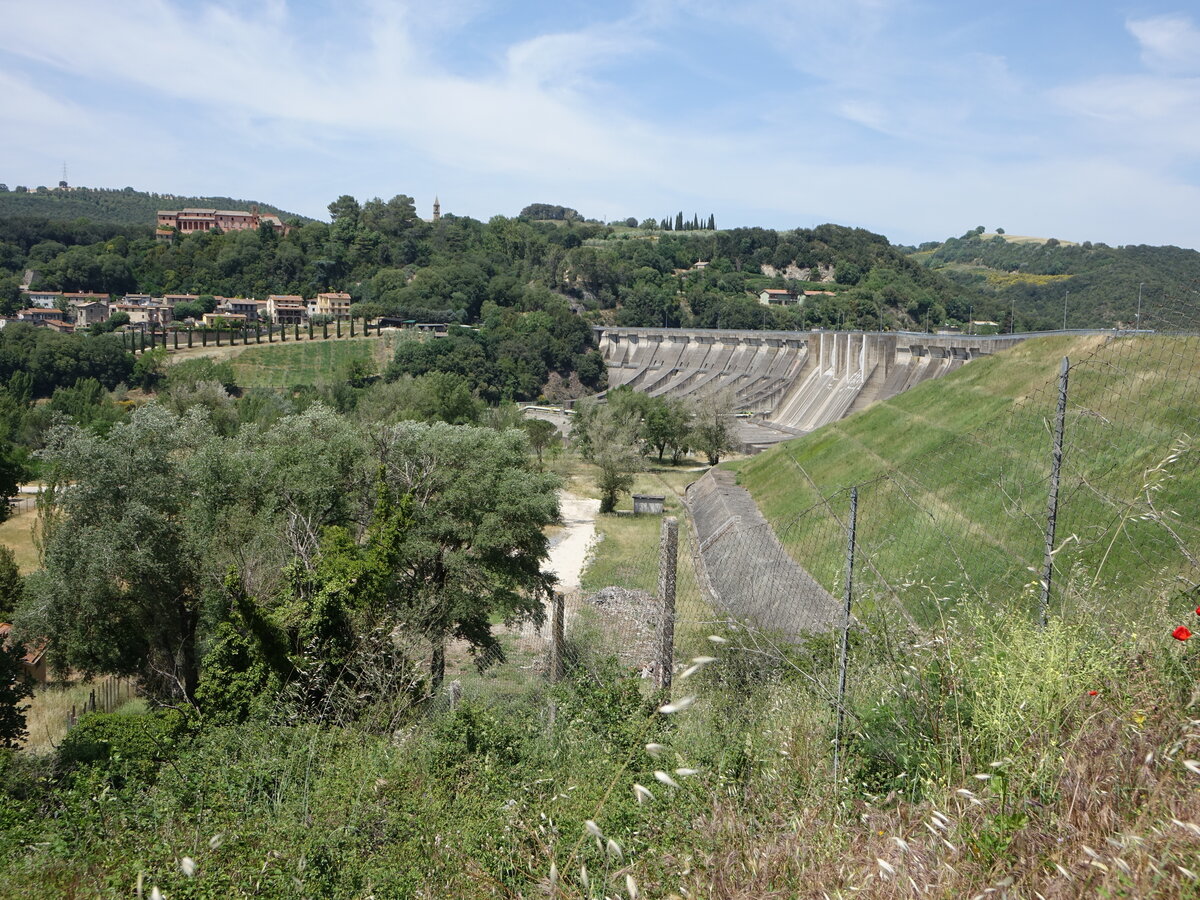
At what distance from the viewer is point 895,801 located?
441cm

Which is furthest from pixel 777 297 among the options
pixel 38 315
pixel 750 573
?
pixel 750 573

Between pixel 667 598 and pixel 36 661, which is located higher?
pixel 667 598

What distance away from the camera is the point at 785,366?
6500cm

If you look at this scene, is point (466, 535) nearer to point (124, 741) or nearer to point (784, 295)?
point (124, 741)

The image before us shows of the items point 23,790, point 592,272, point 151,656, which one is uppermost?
point 592,272

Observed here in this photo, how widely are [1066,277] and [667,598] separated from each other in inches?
5134

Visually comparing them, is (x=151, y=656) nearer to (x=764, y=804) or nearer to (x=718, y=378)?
(x=764, y=804)

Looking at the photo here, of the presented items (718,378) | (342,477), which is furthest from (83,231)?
(342,477)

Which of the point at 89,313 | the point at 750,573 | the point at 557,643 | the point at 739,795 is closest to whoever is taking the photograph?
the point at 739,795

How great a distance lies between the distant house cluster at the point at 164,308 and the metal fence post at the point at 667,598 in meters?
81.5

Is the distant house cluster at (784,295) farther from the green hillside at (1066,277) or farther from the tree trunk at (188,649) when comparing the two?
the tree trunk at (188,649)

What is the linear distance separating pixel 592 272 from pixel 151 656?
314 ft

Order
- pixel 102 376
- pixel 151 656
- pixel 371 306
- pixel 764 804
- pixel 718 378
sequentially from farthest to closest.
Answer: pixel 371 306 < pixel 718 378 < pixel 102 376 < pixel 151 656 < pixel 764 804

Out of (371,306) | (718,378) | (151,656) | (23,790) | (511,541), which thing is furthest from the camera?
(371,306)
